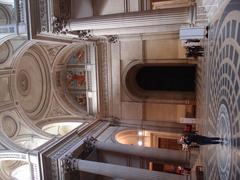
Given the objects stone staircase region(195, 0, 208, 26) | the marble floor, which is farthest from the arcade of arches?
the marble floor

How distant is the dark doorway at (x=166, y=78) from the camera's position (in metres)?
11.9

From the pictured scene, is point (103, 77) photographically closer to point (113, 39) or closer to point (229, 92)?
point (113, 39)

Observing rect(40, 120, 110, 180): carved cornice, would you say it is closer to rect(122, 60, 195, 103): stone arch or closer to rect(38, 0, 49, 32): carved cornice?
rect(122, 60, 195, 103): stone arch

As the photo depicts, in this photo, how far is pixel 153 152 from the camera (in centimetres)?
866

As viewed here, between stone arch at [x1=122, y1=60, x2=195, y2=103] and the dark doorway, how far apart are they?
30 cm

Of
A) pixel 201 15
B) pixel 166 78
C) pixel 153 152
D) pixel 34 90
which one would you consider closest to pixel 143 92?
pixel 166 78

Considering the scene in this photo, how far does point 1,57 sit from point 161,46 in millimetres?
6653

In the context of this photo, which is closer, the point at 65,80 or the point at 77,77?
the point at 77,77

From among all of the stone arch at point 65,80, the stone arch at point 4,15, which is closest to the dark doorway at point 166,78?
the stone arch at point 65,80

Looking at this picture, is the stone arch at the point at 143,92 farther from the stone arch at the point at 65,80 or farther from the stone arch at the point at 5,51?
the stone arch at the point at 5,51

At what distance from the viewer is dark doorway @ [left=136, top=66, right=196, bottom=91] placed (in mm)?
11930

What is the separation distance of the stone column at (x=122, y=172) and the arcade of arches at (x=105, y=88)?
3 cm

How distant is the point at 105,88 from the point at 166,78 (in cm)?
315

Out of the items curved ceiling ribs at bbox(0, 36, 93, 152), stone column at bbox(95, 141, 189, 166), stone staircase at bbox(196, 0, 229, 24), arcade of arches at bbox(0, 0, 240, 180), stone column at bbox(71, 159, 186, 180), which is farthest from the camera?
curved ceiling ribs at bbox(0, 36, 93, 152)
